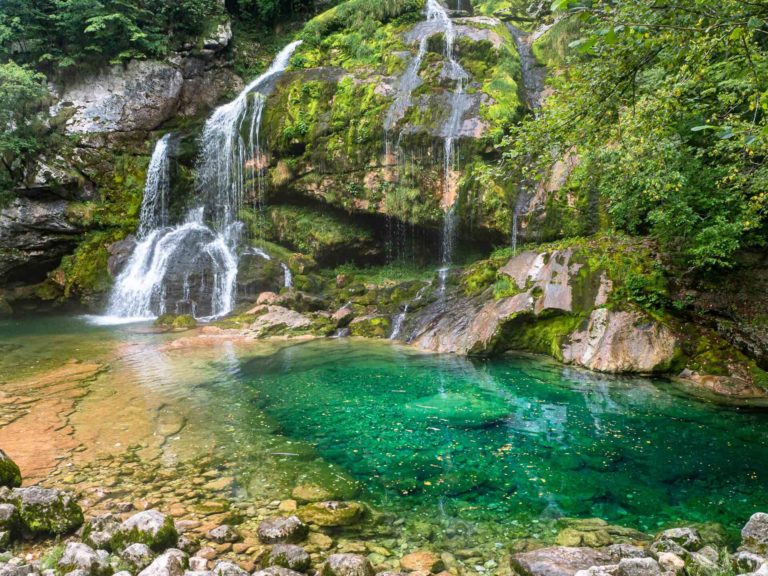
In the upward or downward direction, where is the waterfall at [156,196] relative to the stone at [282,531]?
upward

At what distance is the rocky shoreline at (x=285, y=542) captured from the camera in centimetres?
375

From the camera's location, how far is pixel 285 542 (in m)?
4.34

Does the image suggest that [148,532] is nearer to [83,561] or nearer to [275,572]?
[83,561]

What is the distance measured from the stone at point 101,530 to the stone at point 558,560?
3361 mm

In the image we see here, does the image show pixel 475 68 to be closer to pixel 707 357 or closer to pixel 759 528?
pixel 707 357

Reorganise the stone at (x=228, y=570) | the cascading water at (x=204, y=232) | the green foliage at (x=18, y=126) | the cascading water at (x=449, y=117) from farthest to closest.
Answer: the green foliage at (x=18, y=126)
the cascading water at (x=204, y=232)
the cascading water at (x=449, y=117)
the stone at (x=228, y=570)

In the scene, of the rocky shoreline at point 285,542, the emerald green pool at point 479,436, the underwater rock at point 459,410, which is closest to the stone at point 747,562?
the rocky shoreline at point 285,542

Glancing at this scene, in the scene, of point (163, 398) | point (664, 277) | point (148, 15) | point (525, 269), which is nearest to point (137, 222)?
point (148, 15)

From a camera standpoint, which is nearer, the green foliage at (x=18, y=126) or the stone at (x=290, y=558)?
the stone at (x=290, y=558)

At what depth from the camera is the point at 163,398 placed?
846cm

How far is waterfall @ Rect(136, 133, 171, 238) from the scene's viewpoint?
2017cm

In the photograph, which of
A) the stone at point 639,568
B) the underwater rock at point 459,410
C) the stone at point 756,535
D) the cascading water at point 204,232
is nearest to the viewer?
the stone at point 639,568

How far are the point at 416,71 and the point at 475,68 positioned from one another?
2.21m

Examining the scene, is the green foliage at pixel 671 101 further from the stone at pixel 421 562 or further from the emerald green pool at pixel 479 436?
the stone at pixel 421 562
